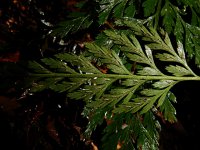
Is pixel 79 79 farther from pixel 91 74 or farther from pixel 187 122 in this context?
pixel 187 122

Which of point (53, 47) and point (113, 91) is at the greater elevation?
point (53, 47)

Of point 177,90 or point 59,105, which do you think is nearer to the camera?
point 59,105

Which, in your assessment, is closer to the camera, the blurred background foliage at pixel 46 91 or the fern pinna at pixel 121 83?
the fern pinna at pixel 121 83

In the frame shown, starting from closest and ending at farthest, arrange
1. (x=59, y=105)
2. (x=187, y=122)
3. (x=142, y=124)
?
1. (x=142, y=124)
2. (x=59, y=105)
3. (x=187, y=122)

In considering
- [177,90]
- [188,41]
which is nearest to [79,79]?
[188,41]

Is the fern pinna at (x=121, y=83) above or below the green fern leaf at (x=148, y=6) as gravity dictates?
below

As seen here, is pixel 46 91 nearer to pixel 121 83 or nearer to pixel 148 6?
pixel 121 83

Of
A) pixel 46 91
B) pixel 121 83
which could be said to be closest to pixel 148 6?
pixel 121 83

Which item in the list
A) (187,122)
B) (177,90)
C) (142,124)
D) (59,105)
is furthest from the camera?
(187,122)
